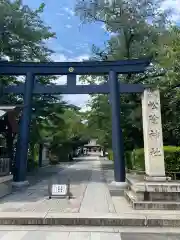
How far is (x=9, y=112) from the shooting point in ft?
37.2

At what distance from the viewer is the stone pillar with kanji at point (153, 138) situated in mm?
11211

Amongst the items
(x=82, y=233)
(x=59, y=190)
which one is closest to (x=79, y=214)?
(x=82, y=233)

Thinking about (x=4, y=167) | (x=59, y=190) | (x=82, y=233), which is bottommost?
(x=82, y=233)

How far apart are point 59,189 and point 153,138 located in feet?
15.3

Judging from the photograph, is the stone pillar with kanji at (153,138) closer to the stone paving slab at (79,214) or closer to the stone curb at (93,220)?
the stone paving slab at (79,214)

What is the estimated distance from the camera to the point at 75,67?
13.9 meters

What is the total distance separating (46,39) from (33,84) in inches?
181

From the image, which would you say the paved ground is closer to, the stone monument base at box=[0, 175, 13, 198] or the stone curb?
the stone curb

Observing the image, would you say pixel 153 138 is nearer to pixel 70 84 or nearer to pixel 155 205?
pixel 155 205

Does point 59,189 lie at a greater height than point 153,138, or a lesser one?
lesser

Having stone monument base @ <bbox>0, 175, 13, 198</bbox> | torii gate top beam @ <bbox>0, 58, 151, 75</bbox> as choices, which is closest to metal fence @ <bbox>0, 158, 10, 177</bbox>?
stone monument base @ <bbox>0, 175, 13, 198</bbox>

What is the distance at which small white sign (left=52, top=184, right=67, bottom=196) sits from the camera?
10.2m

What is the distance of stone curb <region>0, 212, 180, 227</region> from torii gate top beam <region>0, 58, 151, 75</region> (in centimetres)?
839

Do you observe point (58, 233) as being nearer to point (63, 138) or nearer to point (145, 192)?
point (145, 192)
